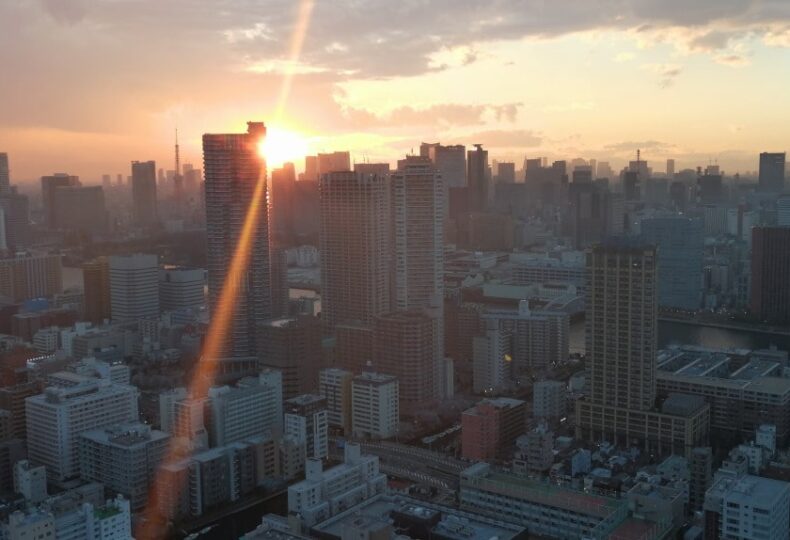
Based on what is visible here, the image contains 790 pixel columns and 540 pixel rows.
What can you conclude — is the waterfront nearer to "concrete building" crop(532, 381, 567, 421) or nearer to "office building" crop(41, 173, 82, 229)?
"concrete building" crop(532, 381, 567, 421)

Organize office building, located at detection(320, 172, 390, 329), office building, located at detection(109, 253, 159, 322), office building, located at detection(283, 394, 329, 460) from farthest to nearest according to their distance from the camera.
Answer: office building, located at detection(109, 253, 159, 322), office building, located at detection(320, 172, 390, 329), office building, located at detection(283, 394, 329, 460)

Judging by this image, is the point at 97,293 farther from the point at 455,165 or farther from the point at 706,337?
the point at 455,165

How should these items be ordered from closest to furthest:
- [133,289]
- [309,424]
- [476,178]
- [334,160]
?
[309,424], [133,289], [334,160], [476,178]

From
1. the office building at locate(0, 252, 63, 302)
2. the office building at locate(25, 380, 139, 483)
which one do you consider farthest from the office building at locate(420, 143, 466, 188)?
the office building at locate(25, 380, 139, 483)

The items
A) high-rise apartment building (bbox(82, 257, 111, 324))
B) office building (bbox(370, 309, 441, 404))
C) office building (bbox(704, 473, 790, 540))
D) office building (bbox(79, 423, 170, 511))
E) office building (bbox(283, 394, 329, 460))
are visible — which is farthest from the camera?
high-rise apartment building (bbox(82, 257, 111, 324))

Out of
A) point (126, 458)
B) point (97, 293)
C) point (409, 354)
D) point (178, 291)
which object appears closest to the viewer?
point (126, 458)

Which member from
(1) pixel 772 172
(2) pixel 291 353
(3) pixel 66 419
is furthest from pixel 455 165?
(3) pixel 66 419

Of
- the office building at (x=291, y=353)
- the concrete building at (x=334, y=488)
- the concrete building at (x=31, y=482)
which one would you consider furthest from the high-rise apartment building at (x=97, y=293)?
the concrete building at (x=334, y=488)

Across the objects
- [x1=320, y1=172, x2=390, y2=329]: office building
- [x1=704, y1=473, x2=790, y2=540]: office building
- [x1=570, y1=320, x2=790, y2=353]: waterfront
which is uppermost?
[x1=320, y1=172, x2=390, y2=329]: office building

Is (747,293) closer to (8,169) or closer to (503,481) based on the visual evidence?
(503,481)
